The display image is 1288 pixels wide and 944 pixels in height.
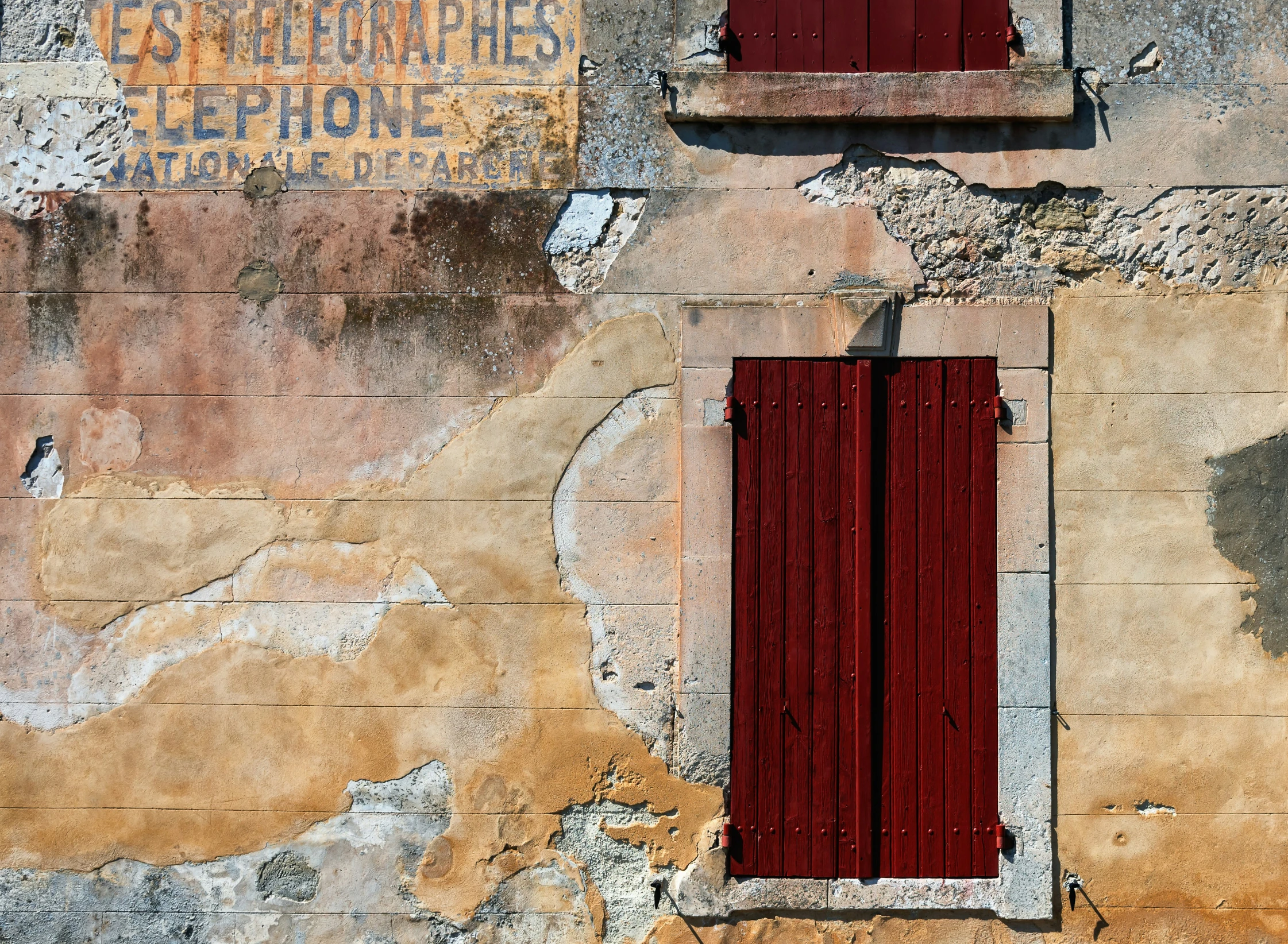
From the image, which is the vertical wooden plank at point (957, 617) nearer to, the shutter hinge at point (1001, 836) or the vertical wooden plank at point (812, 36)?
the shutter hinge at point (1001, 836)

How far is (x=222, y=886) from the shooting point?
3.91 meters

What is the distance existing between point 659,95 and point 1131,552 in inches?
116

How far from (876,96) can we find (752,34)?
63 centimetres

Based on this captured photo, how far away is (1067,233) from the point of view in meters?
3.94

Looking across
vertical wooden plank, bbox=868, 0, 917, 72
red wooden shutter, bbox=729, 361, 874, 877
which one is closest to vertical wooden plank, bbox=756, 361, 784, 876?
red wooden shutter, bbox=729, 361, 874, 877

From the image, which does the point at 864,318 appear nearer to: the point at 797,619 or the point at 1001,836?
the point at 797,619

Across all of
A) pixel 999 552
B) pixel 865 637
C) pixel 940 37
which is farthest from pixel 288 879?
pixel 940 37

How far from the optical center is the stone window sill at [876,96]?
386 centimetres

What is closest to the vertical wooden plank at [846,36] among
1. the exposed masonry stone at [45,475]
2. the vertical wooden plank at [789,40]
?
the vertical wooden plank at [789,40]

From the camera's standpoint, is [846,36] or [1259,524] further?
[846,36]

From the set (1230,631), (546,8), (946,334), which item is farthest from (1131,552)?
(546,8)

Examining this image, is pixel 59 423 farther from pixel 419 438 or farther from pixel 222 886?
pixel 222 886

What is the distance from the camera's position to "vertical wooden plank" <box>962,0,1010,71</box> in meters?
3.96

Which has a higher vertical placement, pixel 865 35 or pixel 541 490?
pixel 865 35
